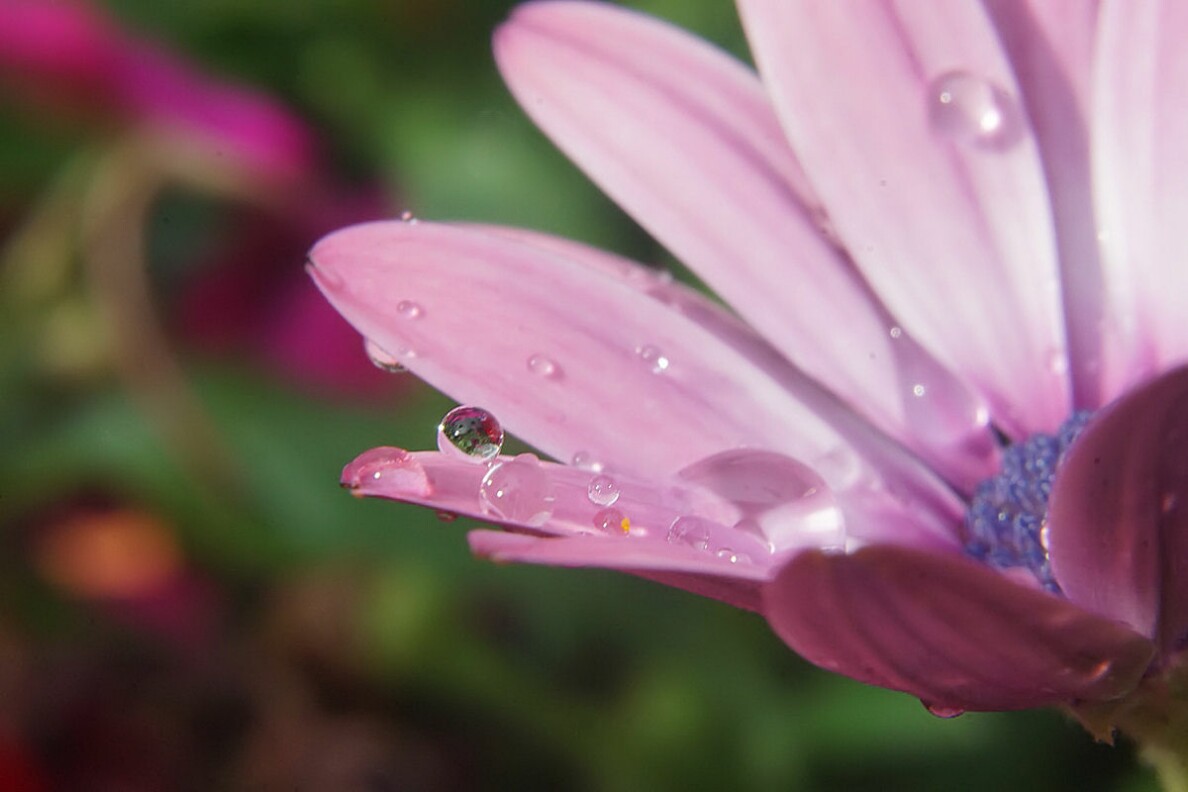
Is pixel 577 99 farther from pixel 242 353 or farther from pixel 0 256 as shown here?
pixel 0 256

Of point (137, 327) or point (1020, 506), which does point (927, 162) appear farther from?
point (137, 327)

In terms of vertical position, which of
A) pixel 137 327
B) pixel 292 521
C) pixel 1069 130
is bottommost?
pixel 292 521

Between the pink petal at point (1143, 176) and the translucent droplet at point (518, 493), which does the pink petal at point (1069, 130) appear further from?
the translucent droplet at point (518, 493)

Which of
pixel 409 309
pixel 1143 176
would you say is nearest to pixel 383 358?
pixel 409 309

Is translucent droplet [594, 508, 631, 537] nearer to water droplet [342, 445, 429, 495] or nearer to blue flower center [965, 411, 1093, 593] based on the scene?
water droplet [342, 445, 429, 495]

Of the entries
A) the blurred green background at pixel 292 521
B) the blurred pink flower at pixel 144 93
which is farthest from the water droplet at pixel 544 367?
the blurred pink flower at pixel 144 93
